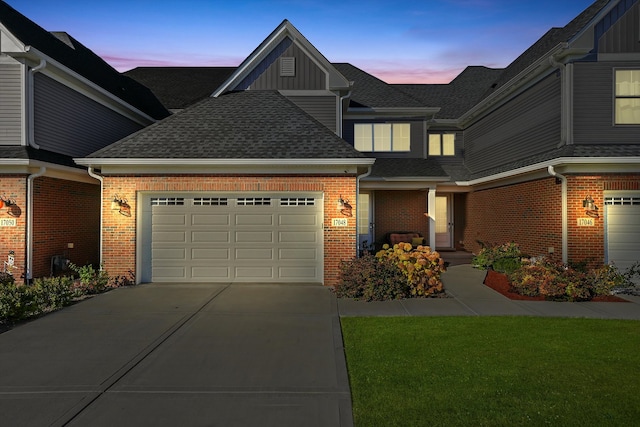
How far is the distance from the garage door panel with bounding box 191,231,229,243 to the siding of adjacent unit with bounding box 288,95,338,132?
19.8 ft

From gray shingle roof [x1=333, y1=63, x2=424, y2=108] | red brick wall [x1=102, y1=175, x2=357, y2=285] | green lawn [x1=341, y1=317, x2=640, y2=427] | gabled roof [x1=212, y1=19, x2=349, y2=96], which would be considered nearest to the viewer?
green lawn [x1=341, y1=317, x2=640, y2=427]

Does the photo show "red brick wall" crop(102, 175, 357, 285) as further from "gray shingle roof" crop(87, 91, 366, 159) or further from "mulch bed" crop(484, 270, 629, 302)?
"mulch bed" crop(484, 270, 629, 302)

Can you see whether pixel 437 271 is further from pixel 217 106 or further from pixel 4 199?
pixel 4 199

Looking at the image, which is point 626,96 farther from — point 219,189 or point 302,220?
point 219,189

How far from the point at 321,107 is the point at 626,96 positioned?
946cm

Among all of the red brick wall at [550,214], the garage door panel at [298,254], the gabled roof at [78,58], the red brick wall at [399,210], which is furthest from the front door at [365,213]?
the gabled roof at [78,58]

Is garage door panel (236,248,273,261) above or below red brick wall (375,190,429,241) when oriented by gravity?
below

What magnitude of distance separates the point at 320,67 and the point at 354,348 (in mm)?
11537

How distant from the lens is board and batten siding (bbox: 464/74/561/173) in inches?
494

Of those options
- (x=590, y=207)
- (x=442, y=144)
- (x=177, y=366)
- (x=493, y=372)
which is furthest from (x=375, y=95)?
(x=177, y=366)

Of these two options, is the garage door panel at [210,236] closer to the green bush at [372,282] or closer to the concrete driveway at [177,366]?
the concrete driveway at [177,366]

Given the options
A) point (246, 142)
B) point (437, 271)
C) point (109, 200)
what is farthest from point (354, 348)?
point (109, 200)

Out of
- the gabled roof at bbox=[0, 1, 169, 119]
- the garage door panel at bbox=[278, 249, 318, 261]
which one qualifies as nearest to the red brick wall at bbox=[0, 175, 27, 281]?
the gabled roof at bbox=[0, 1, 169, 119]

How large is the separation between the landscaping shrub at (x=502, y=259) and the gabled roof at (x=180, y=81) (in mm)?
15011
